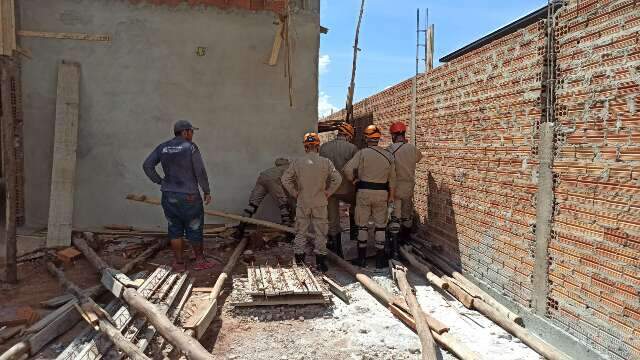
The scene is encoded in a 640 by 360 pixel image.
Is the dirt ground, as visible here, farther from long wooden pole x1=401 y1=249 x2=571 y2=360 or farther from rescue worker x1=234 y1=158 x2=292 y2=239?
rescue worker x1=234 y1=158 x2=292 y2=239

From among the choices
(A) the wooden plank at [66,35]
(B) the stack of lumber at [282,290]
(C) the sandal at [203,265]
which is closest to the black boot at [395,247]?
(B) the stack of lumber at [282,290]

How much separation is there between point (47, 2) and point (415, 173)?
6.76 m

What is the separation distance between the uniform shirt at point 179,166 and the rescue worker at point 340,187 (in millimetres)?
2041

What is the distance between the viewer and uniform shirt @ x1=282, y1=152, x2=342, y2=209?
6402mm

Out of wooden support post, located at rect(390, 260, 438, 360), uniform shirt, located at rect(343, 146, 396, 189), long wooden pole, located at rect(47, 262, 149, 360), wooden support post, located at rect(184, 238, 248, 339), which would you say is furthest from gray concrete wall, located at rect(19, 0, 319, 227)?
long wooden pole, located at rect(47, 262, 149, 360)

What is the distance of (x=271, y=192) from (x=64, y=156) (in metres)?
3.35

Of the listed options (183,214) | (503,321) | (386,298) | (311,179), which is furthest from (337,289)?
(183,214)

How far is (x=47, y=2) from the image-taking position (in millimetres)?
7766

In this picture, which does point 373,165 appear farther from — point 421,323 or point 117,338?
point 117,338

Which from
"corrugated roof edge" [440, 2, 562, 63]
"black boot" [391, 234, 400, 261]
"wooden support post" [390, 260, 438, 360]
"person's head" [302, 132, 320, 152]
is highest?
"corrugated roof edge" [440, 2, 562, 63]

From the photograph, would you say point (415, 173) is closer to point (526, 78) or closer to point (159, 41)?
point (526, 78)

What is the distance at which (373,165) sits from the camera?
6.76 m

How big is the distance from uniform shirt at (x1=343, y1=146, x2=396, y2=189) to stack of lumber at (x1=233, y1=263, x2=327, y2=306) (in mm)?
1821

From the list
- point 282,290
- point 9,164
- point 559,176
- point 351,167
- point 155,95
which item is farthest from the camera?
point 155,95
